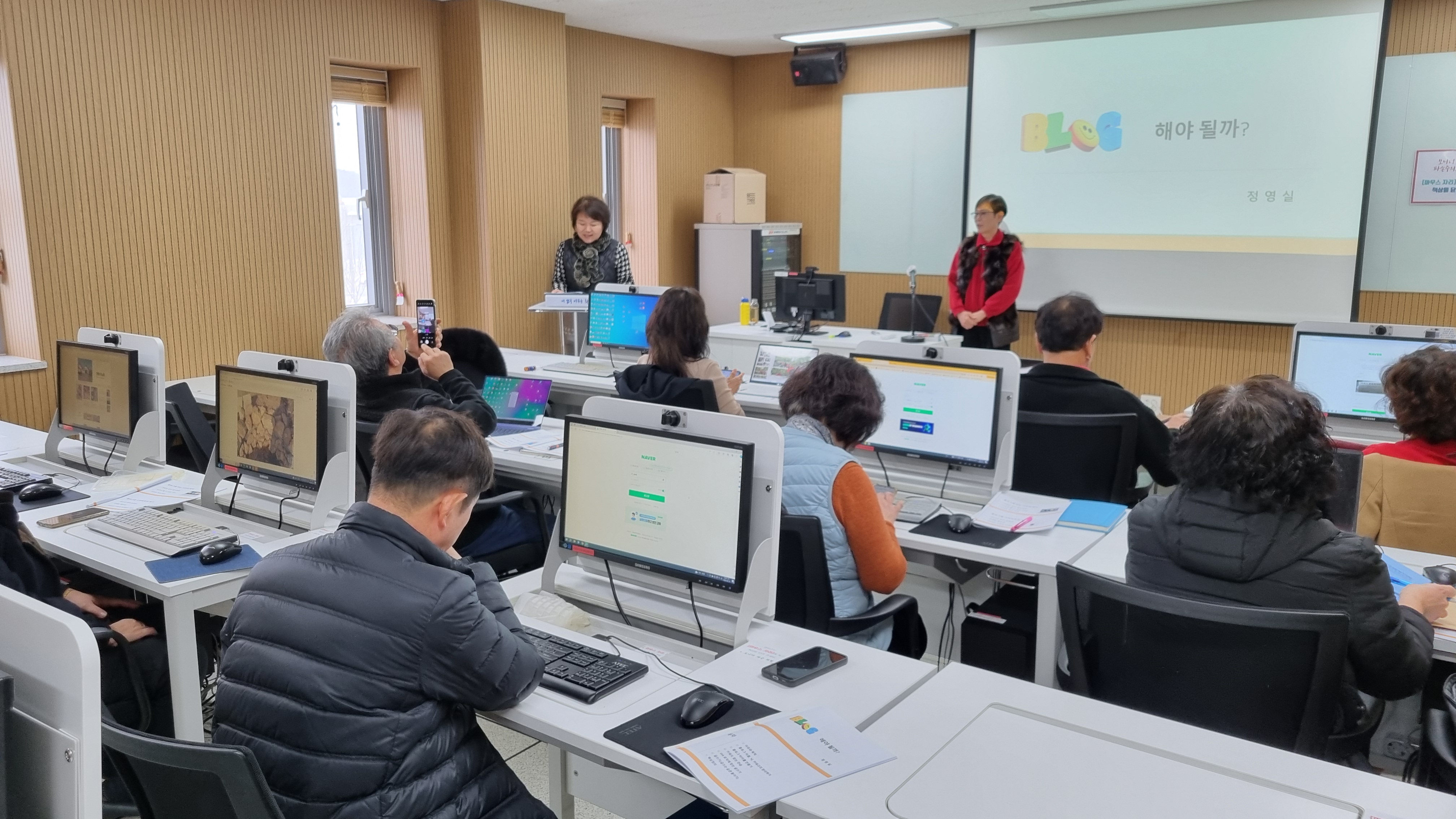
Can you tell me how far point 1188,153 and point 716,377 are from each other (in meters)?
4.44

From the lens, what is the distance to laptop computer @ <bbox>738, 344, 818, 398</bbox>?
5109 millimetres

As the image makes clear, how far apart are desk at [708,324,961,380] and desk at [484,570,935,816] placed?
3.80 m

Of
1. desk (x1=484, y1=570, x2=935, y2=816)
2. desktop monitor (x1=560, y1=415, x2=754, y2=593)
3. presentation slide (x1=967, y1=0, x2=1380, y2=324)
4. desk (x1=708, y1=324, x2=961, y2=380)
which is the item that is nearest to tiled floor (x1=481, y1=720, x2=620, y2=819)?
desk (x1=484, y1=570, x2=935, y2=816)

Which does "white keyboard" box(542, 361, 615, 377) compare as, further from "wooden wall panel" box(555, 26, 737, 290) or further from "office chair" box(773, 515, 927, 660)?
"office chair" box(773, 515, 927, 660)

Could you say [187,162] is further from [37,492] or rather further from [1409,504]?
[1409,504]

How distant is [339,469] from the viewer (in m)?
2.85

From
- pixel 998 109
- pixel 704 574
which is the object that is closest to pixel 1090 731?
pixel 704 574

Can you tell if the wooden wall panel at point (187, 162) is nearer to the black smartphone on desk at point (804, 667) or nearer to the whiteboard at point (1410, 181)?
the black smartphone on desk at point (804, 667)

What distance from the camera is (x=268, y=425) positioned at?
118 inches

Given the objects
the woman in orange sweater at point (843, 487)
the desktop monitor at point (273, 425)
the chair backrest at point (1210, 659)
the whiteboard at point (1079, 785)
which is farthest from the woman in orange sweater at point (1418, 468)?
the desktop monitor at point (273, 425)

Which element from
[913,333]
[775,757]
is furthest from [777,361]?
[775,757]

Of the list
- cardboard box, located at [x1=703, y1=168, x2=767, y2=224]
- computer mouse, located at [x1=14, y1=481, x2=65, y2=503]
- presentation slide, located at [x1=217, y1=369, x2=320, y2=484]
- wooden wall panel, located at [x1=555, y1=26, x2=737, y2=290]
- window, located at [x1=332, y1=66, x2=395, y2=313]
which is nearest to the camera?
presentation slide, located at [x1=217, y1=369, x2=320, y2=484]

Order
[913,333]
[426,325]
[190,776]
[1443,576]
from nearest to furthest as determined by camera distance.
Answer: [190,776] < [1443,576] < [426,325] < [913,333]

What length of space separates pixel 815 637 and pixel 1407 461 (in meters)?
1.70
